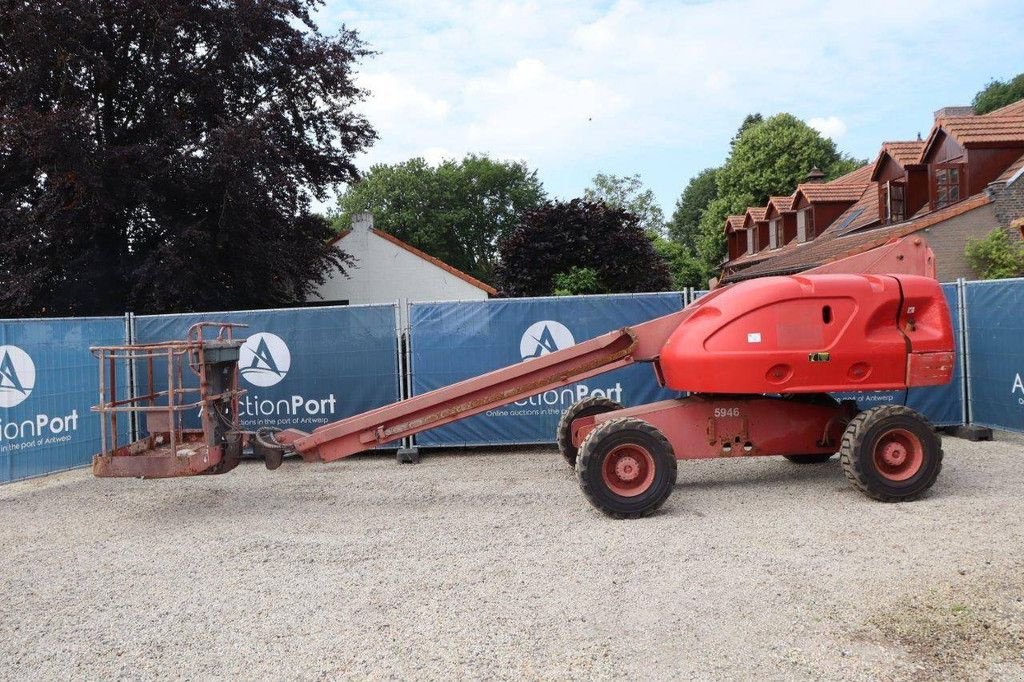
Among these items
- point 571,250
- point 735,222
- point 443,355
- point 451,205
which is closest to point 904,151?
point 571,250

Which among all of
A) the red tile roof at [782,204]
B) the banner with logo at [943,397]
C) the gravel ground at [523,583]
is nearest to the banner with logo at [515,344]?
the gravel ground at [523,583]

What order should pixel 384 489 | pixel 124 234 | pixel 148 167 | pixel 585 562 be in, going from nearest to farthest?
pixel 585 562 < pixel 384 489 < pixel 148 167 < pixel 124 234

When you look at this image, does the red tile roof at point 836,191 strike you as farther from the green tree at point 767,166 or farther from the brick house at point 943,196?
the green tree at point 767,166

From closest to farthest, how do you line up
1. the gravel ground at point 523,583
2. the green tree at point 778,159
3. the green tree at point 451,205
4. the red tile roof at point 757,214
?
the gravel ground at point 523,583, the red tile roof at point 757,214, the green tree at point 778,159, the green tree at point 451,205

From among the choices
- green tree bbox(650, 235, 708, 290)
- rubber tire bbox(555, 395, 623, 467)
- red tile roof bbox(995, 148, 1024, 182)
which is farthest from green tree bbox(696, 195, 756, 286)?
rubber tire bbox(555, 395, 623, 467)

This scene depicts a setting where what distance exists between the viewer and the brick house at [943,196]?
838 inches

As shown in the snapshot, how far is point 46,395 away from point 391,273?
72.3 feet

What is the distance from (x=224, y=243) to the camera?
1727cm

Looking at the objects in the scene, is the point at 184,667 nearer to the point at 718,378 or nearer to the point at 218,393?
the point at 218,393

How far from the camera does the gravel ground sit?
434cm

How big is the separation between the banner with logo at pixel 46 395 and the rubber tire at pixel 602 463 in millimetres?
6726

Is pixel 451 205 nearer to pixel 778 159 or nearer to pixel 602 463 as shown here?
pixel 778 159

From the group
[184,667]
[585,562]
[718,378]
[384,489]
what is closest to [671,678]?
[585,562]

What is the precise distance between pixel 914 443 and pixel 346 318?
7.11 m
